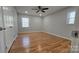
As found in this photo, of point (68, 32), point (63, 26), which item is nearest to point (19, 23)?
point (63, 26)

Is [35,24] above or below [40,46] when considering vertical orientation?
above

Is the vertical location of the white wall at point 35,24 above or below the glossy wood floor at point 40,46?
above

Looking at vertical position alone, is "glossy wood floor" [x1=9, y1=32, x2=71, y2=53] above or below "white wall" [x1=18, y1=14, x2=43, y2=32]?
below

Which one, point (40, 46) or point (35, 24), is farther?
point (35, 24)

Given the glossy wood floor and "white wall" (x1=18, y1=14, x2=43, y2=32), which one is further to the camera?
"white wall" (x1=18, y1=14, x2=43, y2=32)

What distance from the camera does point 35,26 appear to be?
6.65 metres

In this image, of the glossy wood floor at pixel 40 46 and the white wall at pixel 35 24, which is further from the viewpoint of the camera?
the white wall at pixel 35 24

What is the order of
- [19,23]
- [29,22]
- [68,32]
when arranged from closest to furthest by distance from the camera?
[68,32] < [19,23] < [29,22]
